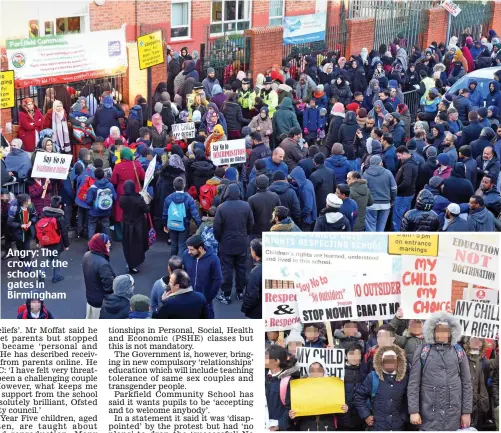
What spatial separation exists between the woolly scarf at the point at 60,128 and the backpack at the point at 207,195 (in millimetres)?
3650

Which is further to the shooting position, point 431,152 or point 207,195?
point 431,152

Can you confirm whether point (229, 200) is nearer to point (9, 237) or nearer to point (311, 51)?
point (9, 237)

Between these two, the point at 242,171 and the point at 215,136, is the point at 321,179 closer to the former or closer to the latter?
the point at 242,171

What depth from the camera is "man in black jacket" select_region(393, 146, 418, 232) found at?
13.7 meters

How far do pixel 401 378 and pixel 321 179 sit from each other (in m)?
4.81

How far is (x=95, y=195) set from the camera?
43.5 ft

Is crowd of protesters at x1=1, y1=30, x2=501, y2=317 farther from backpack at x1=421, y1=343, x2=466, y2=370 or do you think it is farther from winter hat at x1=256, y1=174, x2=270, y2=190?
backpack at x1=421, y1=343, x2=466, y2=370

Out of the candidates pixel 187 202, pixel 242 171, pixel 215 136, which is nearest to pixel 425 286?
pixel 187 202

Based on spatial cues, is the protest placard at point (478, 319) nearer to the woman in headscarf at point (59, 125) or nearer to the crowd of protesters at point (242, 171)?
the crowd of protesters at point (242, 171)

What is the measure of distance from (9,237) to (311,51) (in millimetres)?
13014

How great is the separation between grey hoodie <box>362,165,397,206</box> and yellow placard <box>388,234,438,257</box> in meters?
3.76

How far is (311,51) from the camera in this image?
949 inches

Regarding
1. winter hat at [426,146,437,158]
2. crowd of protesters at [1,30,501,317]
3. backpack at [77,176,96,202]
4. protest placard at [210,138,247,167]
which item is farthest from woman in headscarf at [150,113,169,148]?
winter hat at [426,146,437,158]

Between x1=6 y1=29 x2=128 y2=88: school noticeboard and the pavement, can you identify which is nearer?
the pavement
